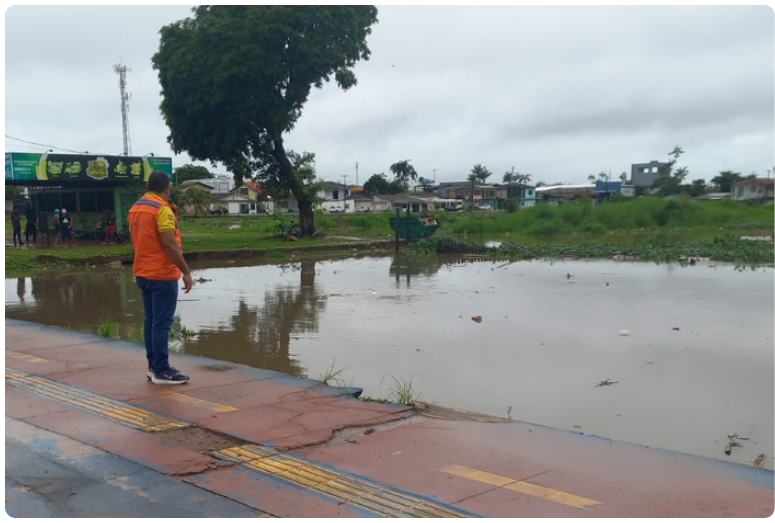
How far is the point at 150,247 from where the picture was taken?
585cm

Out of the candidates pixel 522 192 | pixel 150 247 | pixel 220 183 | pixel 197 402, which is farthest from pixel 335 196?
pixel 197 402

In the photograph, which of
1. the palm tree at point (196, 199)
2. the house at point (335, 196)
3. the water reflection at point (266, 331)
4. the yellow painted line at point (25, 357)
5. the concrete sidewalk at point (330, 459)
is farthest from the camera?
the house at point (335, 196)

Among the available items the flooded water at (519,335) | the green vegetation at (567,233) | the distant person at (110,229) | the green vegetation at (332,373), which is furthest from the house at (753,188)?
the green vegetation at (332,373)

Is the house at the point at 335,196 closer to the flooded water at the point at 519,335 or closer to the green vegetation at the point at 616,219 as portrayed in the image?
the green vegetation at the point at 616,219

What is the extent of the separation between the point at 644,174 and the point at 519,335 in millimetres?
85277

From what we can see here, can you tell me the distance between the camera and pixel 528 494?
373 cm

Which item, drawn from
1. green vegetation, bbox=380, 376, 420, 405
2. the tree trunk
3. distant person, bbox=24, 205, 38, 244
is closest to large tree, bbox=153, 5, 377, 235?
the tree trunk

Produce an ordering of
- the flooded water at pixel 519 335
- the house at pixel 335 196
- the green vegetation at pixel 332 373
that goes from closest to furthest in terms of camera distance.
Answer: the flooded water at pixel 519 335, the green vegetation at pixel 332 373, the house at pixel 335 196

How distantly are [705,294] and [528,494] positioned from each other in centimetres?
1236

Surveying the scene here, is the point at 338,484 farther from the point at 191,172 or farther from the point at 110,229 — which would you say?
the point at 191,172

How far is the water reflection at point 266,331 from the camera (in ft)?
28.6

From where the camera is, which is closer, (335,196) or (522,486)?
(522,486)

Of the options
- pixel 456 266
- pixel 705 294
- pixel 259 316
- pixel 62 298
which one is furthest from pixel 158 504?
pixel 456 266

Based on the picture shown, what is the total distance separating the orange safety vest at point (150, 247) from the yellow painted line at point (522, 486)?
3.06 metres
